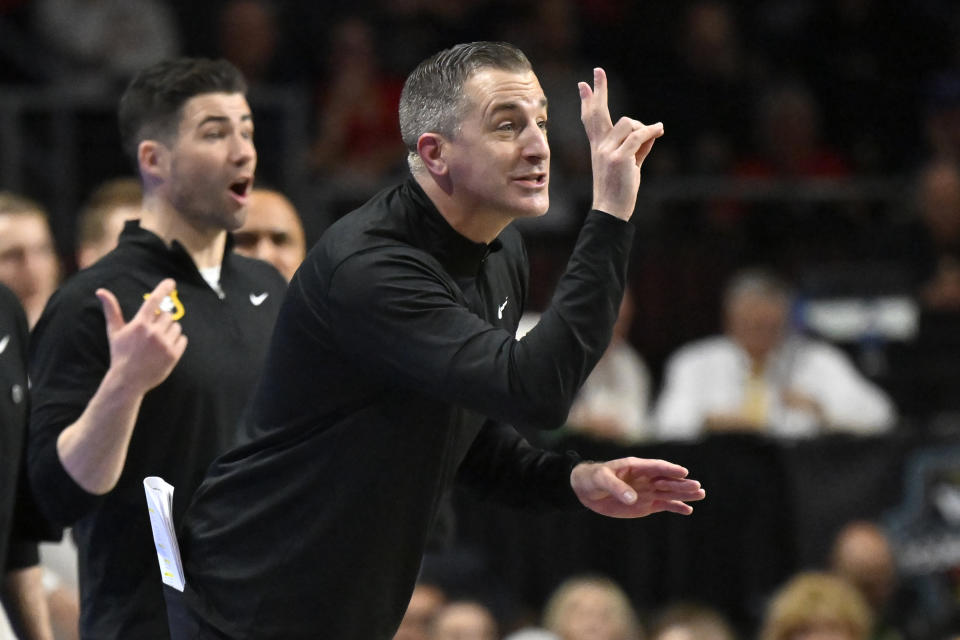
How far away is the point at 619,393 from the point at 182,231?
3904 mm

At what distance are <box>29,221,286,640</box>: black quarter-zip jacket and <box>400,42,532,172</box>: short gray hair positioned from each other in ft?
3.15

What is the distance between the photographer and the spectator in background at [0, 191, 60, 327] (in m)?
5.23

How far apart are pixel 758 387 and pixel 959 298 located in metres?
1.36

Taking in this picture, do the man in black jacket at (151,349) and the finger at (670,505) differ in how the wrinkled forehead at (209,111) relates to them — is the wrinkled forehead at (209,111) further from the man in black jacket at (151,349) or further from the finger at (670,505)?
the finger at (670,505)

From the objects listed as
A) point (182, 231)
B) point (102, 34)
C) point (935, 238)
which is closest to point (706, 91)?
point (935, 238)

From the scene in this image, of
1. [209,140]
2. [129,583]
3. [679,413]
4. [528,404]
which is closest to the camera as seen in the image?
[528,404]

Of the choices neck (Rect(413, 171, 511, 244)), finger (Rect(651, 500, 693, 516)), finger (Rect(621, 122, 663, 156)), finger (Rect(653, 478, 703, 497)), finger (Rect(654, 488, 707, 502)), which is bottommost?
finger (Rect(651, 500, 693, 516))

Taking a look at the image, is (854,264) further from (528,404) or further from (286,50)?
(528,404)

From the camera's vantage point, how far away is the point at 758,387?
25.0 ft

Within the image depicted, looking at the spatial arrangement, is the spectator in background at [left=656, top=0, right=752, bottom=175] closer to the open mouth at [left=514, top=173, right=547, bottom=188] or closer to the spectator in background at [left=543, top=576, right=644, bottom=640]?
the spectator in background at [left=543, top=576, right=644, bottom=640]

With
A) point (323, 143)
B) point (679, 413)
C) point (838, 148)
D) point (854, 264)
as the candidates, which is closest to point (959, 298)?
point (854, 264)

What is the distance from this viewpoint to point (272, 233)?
4891 millimetres

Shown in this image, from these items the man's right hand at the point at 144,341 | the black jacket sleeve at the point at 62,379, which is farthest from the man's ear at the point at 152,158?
the man's right hand at the point at 144,341

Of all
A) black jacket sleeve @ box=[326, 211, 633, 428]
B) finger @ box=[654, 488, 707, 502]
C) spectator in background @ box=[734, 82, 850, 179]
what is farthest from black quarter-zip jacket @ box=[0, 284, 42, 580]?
spectator in background @ box=[734, 82, 850, 179]
